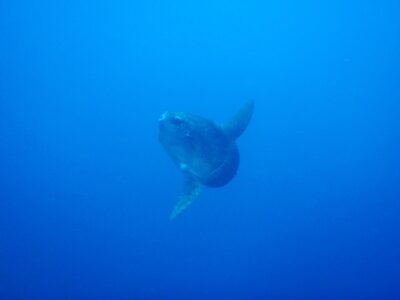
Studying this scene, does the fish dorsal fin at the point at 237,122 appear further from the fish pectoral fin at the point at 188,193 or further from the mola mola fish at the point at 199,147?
the fish pectoral fin at the point at 188,193

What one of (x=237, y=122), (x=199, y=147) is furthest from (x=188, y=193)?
(x=237, y=122)

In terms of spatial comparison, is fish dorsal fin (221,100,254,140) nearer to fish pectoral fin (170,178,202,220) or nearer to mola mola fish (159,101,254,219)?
mola mola fish (159,101,254,219)

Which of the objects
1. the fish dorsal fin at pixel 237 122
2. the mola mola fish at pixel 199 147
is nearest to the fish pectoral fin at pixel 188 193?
the mola mola fish at pixel 199 147

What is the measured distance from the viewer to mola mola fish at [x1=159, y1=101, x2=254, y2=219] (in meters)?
7.76

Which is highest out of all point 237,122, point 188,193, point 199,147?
point 237,122

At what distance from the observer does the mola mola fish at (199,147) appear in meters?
7.76

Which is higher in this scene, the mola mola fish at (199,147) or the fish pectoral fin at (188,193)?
the mola mola fish at (199,147)

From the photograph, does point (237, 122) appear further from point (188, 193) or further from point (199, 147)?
point (188, 193)

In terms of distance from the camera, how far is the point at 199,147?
8.09 meters

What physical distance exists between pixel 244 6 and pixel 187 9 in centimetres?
383

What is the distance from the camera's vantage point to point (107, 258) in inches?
738

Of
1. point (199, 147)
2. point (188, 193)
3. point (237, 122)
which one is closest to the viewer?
point (199, 147)

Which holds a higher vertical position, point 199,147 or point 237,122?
point 237,122

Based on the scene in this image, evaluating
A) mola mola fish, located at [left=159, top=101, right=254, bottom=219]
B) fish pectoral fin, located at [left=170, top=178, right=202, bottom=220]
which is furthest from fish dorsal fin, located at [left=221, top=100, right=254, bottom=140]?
fish pectoral fin, located at [left=170, top=178, right=202, bottom=220]
